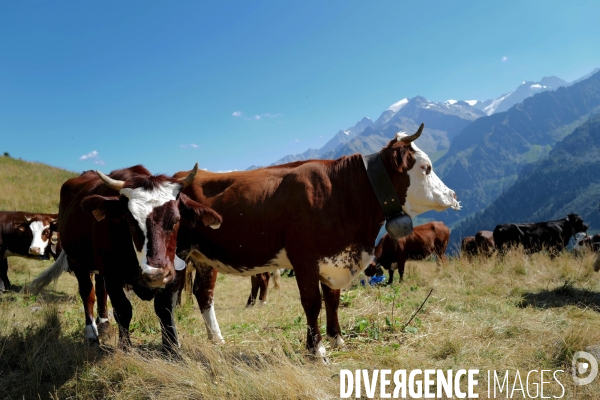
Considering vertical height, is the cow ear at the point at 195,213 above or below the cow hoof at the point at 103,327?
above

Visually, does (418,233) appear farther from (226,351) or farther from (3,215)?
(3,215)

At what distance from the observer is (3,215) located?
1127cm

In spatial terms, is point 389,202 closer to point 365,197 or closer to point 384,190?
point 384,190

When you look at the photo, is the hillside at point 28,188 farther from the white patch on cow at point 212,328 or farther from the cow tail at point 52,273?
the white patch on cow at point 212,328

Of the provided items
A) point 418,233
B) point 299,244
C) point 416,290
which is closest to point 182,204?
point 299,244

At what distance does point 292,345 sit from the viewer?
4.84 meters

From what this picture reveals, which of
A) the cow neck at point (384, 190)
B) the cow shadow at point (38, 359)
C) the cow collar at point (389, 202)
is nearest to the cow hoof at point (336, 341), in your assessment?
the cow collar at point (389, 202)

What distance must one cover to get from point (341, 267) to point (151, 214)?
203cm

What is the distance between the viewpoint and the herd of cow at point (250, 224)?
12.5 ft

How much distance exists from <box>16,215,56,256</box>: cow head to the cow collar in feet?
35.1

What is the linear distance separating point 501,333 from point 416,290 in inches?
147

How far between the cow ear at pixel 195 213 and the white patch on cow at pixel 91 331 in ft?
8.53

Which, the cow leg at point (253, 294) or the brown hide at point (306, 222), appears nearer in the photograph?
the brown hide at point (306, 222)

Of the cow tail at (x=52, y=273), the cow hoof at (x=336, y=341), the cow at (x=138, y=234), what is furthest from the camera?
the cow tail at (x=52, y=273)
